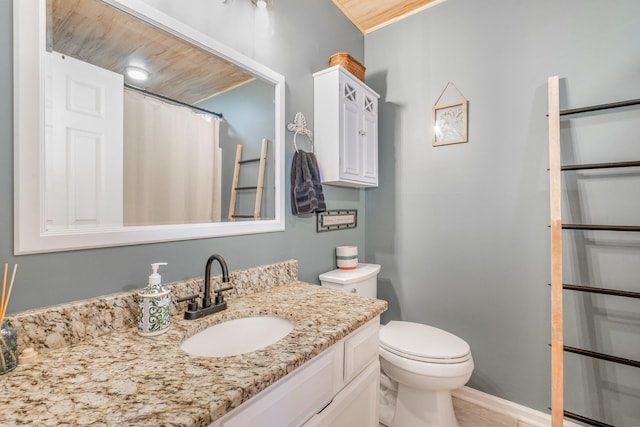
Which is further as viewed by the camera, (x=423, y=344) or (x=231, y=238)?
(x=423, y=344)

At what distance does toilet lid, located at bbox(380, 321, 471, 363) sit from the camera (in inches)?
53.9

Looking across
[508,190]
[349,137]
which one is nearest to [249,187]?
[349,137]

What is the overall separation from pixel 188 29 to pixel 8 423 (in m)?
1.22

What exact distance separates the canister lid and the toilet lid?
0.34 metres

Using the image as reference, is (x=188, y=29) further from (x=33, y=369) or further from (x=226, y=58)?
(x=33, y=369)

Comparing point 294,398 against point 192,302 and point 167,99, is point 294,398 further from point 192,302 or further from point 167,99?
point 167,99

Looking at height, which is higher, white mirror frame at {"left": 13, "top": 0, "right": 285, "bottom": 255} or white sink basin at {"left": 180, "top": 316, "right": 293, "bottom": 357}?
white mirror frame at {"left": 13, "top": 0, "right": 285, "bottom": 255}

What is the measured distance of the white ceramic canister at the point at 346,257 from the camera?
1822mm

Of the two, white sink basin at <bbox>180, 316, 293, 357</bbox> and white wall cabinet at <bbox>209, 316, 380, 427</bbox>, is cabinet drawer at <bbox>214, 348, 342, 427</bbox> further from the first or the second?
white sink basin at <bbox>180, 316, 293, 357</bbox>

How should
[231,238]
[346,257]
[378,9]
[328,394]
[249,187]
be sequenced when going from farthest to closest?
[378,9] < [346,257] < [249,187] < [231,238] < [328,394]

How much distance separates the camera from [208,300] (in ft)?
3.32

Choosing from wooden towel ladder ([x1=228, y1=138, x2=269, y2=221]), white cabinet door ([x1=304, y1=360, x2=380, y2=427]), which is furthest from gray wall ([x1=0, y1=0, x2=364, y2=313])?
white cabinet door ([x1=304, y1=360, x2=380, y2=427])

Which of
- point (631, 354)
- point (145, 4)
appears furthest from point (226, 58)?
point (631, 354)

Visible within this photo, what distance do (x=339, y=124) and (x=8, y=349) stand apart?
5.04 ft
